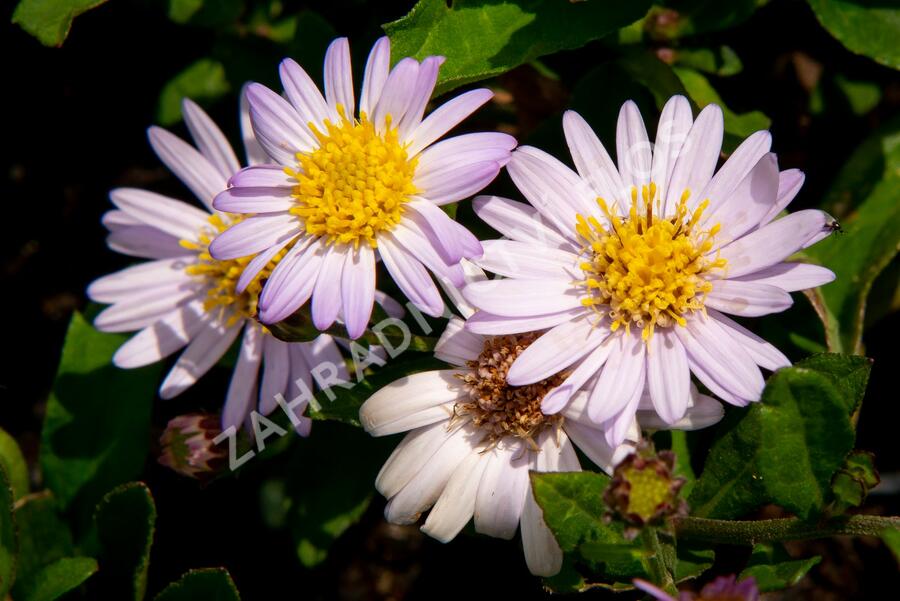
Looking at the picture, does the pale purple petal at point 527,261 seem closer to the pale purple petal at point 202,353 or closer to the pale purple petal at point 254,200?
the pale purple petal at point 254,200

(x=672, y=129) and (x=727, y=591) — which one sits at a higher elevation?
(x=672, y=129)

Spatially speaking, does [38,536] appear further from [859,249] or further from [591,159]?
[859,249]

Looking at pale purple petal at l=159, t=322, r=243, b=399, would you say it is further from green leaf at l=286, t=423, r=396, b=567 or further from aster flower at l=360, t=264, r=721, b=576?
aster flower at l=360, t=264, r=721, b=576

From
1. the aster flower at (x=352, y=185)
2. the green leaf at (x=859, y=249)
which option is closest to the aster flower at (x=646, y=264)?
the aster flower at (x=352, y=185)

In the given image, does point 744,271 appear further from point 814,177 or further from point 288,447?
point 288,447

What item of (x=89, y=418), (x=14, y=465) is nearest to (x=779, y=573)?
(x=89, y=418)

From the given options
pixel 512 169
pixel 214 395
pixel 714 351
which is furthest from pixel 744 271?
pixel 214 395

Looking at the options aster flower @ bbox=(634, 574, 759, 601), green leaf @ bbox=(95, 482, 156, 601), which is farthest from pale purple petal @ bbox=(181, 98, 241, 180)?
aster flower @ bbox=(634, 574, 759, 601)
